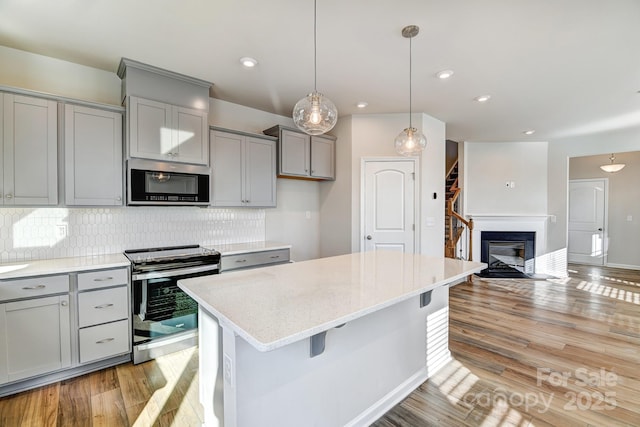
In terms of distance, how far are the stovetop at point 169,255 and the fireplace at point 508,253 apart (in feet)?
18.0

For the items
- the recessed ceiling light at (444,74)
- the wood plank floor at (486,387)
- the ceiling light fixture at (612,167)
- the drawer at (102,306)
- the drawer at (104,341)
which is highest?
the recessed ceiling light at (444,74)

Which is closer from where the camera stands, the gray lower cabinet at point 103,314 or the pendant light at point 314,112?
the pendant light at point 314,112

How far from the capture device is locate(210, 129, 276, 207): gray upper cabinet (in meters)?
3.40

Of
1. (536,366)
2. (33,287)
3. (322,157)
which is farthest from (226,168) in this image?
(536,366)

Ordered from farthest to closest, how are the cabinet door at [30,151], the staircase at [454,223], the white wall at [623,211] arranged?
the white wall at [623,211]
the staircase at [454,223]
the cabinet door at [30,151]

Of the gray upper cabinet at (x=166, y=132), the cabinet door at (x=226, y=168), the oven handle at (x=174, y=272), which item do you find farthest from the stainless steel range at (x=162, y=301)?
the gray upper cabinet at (x=166, y=132)

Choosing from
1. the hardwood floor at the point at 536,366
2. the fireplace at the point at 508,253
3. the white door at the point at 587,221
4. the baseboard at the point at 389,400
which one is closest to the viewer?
the baseboard at the point at 389,400

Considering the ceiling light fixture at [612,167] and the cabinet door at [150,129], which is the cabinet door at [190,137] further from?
the ceiling light fixture at [612,167]

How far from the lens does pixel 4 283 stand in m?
2.12

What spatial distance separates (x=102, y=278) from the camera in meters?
2.49

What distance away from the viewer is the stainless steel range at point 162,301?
264cm

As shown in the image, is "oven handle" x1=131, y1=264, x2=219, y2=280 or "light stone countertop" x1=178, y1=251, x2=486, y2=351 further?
"oven handle" x1=131, y1=264, x2=219, y2=280

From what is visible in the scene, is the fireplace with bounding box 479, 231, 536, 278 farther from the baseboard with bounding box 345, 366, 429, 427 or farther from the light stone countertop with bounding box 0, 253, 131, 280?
the light stone countertop with bounding box 0, 253, 131, 280

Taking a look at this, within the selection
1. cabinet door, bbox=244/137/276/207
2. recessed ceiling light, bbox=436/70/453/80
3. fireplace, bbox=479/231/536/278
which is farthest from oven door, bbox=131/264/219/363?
fireplace, bbox=479/231/536/278
